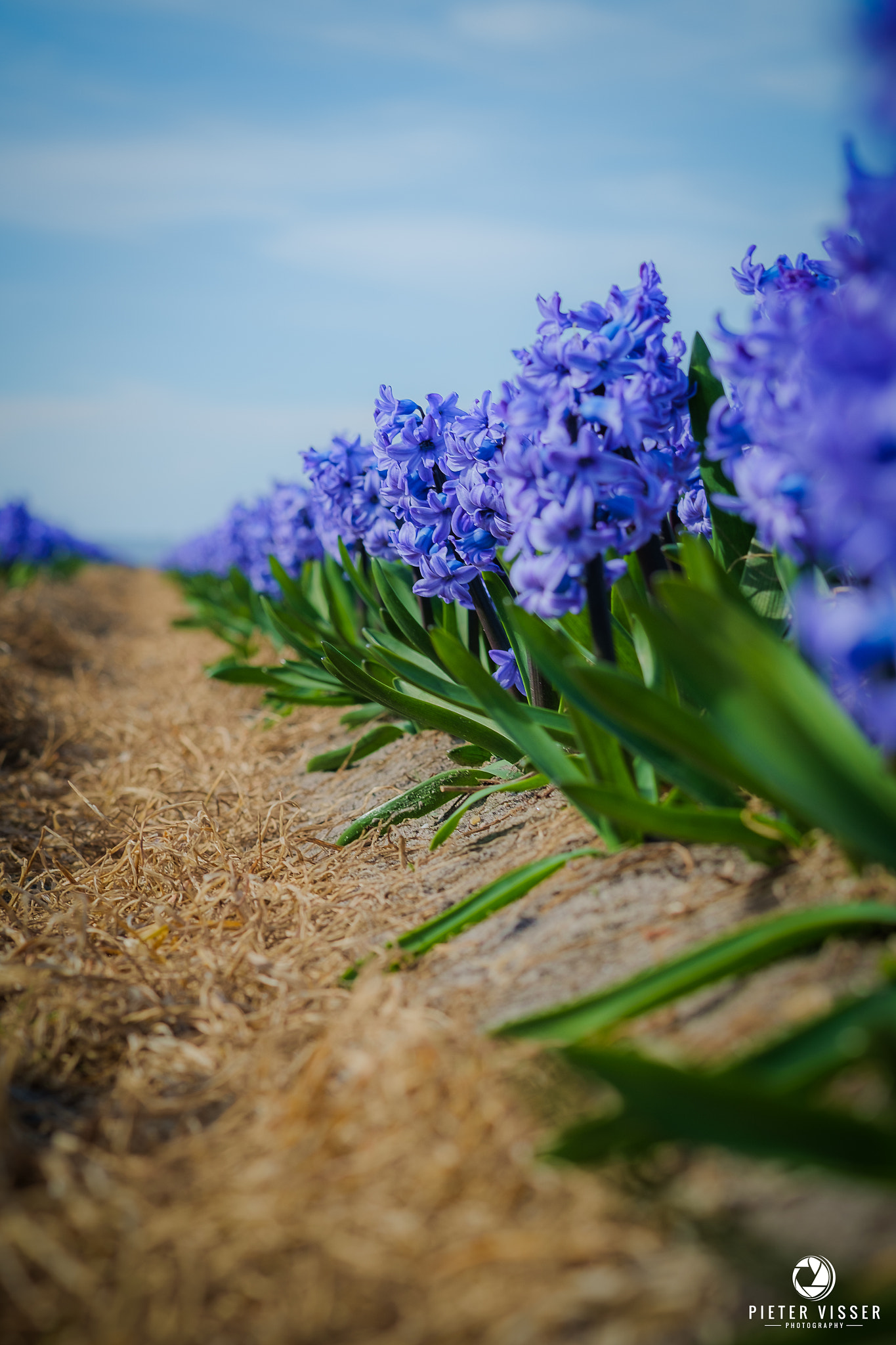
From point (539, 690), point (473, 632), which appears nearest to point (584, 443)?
point (539, 690)

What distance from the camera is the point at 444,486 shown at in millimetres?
2793

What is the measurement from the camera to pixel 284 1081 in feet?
5.40

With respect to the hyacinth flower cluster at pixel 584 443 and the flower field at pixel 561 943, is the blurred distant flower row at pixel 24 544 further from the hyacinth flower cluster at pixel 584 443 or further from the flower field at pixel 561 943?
the hyacinth flower cluster at pixel 584 443

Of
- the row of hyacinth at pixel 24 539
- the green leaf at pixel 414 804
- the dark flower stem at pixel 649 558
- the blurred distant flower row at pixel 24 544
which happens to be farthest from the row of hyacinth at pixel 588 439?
the row of hyacinth at pixel 24 539

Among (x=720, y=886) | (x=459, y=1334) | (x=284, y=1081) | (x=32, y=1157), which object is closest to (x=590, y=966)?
(x=720, y=886)

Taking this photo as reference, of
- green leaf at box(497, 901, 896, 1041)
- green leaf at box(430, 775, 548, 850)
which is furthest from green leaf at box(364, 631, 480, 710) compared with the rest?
green leaf at box(497, 901, 896, 1041)

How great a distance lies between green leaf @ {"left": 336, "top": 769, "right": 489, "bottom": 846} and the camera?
9.61 ft

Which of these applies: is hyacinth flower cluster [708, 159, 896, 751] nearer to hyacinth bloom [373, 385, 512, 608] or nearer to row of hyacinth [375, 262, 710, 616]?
row of hyacinth [375, 262, 710, 616]

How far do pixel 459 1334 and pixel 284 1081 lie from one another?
636 millimetres

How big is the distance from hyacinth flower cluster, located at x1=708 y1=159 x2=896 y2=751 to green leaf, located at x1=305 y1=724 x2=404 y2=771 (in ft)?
7.47

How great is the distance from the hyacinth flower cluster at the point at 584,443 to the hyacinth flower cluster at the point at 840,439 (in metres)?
0.17

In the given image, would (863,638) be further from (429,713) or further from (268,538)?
(268,538)

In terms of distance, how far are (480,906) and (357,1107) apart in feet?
2.04

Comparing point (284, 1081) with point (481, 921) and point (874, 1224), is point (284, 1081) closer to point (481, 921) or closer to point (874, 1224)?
point (481, 921)
